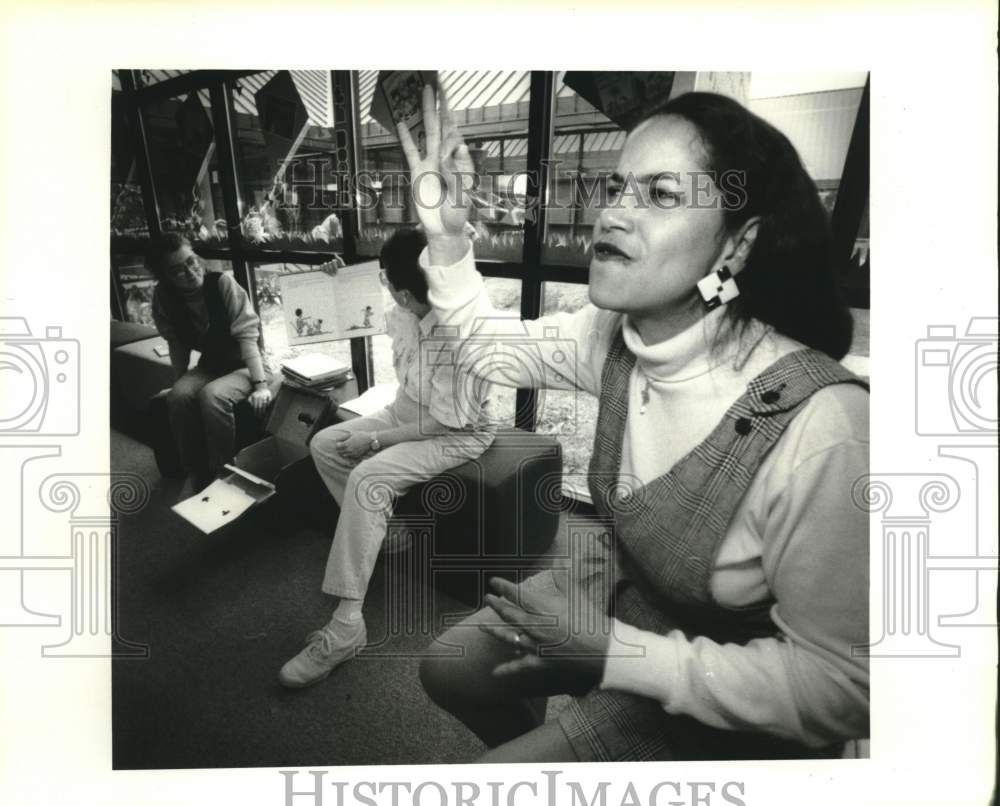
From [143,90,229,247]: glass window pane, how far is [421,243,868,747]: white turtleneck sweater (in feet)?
1.30

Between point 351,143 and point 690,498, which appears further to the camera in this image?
point 351,143

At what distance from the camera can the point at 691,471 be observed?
4.14ft

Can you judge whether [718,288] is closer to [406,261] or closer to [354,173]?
[406,261]

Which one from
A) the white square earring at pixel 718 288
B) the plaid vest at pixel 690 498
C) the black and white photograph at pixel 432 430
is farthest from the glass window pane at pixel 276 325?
the white square earring at pixel 718 288

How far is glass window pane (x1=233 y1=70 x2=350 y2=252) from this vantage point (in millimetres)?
1376

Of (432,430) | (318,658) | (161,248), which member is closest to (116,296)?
(161,248)

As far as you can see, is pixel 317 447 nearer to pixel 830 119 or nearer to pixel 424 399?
pixel 424 399

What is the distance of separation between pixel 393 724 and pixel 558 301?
83 centimetres

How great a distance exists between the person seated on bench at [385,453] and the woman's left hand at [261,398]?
0.38 feet

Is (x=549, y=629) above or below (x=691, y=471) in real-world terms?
below

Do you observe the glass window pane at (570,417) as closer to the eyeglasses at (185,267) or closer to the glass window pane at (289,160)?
the glass window pane at (289,160)

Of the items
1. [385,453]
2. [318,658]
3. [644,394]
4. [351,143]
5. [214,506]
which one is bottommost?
[318,658]

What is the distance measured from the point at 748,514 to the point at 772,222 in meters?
0.48

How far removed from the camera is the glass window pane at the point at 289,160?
138cm
